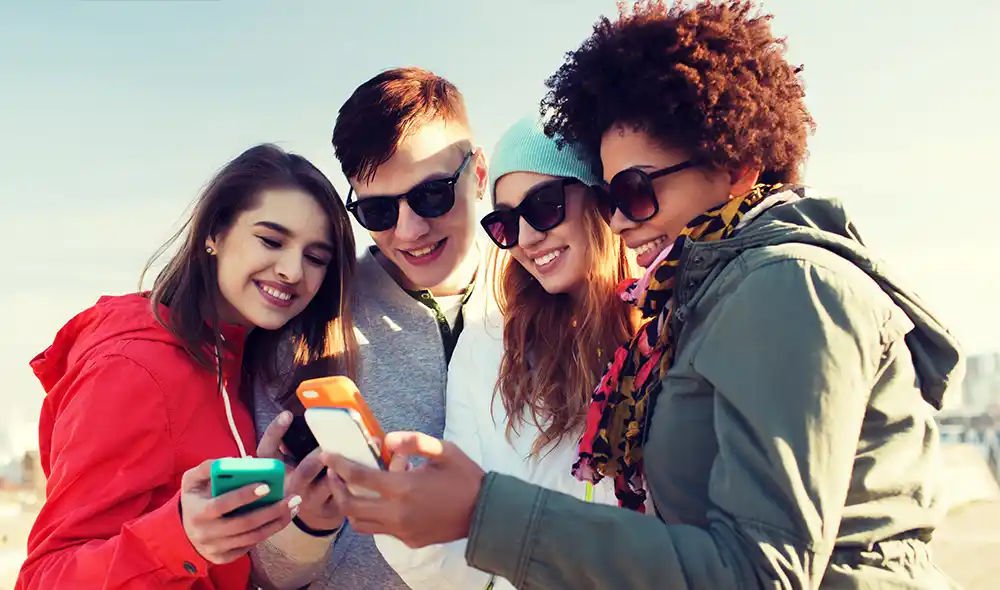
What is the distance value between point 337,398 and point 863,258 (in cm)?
129

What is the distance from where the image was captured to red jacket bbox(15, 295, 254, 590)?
2498 millimetres

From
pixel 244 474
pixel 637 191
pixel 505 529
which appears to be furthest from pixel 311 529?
pixel 637 191

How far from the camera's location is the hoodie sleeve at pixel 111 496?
2.48 m

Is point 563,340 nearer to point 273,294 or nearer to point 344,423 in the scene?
point 273,294

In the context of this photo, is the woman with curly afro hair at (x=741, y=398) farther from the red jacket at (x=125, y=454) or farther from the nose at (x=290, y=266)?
the nose at (x=290, y=266)

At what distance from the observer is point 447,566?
2.64 meters

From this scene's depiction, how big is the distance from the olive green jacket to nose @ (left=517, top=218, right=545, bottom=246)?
1259mm

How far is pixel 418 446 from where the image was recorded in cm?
166

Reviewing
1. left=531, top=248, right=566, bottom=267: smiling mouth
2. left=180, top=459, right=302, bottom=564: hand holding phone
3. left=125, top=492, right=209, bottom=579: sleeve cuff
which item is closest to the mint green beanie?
left=531, top=248, right=566, bottom=267: smiling mouth

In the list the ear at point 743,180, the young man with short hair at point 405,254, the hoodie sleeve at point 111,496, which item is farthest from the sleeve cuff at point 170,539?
the ear at point 743,180

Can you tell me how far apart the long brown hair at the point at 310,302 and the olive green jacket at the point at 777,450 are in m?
1.98

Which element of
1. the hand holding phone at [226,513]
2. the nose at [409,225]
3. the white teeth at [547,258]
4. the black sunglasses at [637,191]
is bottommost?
the hand holding phone at [226,513]

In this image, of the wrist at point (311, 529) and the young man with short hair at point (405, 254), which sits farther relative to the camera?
the young man with short hair at point (405, 254)

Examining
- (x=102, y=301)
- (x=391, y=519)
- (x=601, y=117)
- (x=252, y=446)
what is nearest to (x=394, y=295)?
(x=252, y=446)
